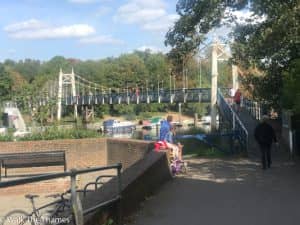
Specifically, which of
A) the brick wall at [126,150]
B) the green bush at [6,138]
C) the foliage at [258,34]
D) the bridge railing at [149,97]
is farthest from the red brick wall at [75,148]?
the bridge railing at [149,97]

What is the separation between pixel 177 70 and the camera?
28.8 metres

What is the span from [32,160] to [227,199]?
31.8ft

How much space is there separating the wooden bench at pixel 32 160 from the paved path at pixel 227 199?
4.92 metres

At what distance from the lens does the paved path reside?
9266 mm

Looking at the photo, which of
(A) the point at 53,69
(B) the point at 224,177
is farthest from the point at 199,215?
(A) the point at 53,69

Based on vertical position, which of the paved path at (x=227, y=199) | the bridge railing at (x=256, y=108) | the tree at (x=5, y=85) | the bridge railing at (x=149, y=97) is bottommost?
the paved path at (x=227, y=199)

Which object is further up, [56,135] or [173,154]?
[56,135]

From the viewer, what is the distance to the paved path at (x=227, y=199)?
30.4 feet

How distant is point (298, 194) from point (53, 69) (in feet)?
428

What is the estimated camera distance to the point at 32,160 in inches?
768

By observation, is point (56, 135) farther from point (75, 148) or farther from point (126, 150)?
point (126, 150)

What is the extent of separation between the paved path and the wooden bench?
4.92 m

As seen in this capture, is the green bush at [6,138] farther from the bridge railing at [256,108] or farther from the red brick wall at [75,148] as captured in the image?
the bridge railing at [256,108]

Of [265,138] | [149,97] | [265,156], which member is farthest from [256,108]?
[149,97]
